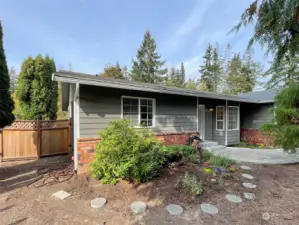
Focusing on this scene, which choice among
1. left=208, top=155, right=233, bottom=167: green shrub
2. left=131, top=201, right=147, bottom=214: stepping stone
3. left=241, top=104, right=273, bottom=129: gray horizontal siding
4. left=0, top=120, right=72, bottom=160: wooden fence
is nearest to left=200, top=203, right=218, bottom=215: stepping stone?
left=131, top=201, right=147, bottom=214: stepping stone

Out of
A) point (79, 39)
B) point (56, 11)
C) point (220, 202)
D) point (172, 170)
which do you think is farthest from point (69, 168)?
point (79, 39)

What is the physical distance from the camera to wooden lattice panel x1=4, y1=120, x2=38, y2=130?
22.6ft

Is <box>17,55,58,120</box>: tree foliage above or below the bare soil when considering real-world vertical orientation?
above

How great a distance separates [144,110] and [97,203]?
3.78 m

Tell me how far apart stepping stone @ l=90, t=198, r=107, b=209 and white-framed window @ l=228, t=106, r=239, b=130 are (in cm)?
849

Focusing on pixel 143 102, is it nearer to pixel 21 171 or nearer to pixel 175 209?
pixel 175 209

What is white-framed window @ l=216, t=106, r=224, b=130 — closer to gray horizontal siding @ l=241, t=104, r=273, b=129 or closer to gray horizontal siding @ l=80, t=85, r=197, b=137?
gray horizontal siding @ l=80, t=85, r=197, b=137

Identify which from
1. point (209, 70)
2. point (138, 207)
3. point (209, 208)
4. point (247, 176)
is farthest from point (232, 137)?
point (209, 70)

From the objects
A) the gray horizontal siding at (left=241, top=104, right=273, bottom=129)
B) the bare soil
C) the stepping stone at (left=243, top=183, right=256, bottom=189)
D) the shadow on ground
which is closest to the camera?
the bare soil

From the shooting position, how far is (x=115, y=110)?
5.77 meters

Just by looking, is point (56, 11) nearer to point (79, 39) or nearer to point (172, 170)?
point (79, 39)

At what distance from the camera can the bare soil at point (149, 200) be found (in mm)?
2893

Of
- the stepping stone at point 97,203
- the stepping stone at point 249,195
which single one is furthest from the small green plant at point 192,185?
the stepping stone at point 97,203

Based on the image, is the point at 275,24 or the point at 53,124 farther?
the point at 53,124
